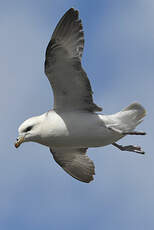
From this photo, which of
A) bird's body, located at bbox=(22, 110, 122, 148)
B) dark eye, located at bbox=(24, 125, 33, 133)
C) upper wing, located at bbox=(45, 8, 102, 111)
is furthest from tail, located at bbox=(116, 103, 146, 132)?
dark eye, located at bbox=(24, 125, 33, 133)

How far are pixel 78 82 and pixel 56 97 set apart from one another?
465 millimetres

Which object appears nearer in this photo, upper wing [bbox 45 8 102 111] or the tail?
upper wing [bbox 45 8 102 111]

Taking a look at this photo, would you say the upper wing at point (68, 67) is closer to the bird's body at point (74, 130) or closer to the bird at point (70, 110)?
the bird at point (70, 110)

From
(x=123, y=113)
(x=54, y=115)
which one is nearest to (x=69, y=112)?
(x=54, y=115)

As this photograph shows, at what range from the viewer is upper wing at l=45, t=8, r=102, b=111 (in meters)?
9.98

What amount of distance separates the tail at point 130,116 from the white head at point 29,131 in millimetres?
1382

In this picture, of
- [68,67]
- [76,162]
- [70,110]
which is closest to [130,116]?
[70,110]

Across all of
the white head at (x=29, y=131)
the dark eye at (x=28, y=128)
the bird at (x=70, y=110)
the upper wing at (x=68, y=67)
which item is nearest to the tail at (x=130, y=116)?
the bird at (x=70, y=110)

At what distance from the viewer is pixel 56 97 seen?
33.7ft

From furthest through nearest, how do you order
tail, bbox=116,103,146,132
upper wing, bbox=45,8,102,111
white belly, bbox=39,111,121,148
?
tail, bbox=116,103,146,132
white belly, bbox=39,111,121,148
upper wing, bbox=45,8,102,111

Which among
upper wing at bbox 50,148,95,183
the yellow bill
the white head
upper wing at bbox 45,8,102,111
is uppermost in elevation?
upper wing at bbox 45,8,102,111

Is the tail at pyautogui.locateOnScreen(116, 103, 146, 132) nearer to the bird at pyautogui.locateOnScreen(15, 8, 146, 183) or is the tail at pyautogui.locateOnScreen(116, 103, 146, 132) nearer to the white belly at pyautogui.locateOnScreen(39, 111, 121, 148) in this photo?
the bird at pyautogui.locateOnScreen(15, 8, 146, 183)

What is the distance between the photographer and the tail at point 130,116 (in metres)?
10.4

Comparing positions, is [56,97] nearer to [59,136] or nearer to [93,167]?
[59,136]
